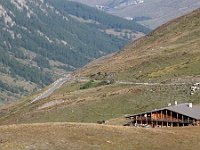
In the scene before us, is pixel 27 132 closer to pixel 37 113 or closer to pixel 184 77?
pixel 37 113

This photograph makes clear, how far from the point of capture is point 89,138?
203 feet

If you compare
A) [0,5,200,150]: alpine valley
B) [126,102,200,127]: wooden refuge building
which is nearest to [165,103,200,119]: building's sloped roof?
[126,102,200,127]: wooden refuge building

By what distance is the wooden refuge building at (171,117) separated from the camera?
97.2 m

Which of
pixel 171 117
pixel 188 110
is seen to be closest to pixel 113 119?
pixel 171 117

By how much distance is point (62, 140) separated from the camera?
197 ft

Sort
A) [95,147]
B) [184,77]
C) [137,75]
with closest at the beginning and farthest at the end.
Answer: [95,147], [184,77], [137,75]

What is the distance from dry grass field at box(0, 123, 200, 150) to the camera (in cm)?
5813

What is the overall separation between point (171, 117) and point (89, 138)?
141 feet

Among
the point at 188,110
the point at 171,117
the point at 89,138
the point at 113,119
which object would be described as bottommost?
the point at 89,138

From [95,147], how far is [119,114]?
6954cm

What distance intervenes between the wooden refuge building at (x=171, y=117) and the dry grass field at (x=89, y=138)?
24.9 m

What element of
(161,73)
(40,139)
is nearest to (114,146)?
(40,139)

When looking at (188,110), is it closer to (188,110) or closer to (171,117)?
(188,110)

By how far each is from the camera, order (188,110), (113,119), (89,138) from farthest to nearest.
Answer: (113,119) < (188,110) < (89,138)
